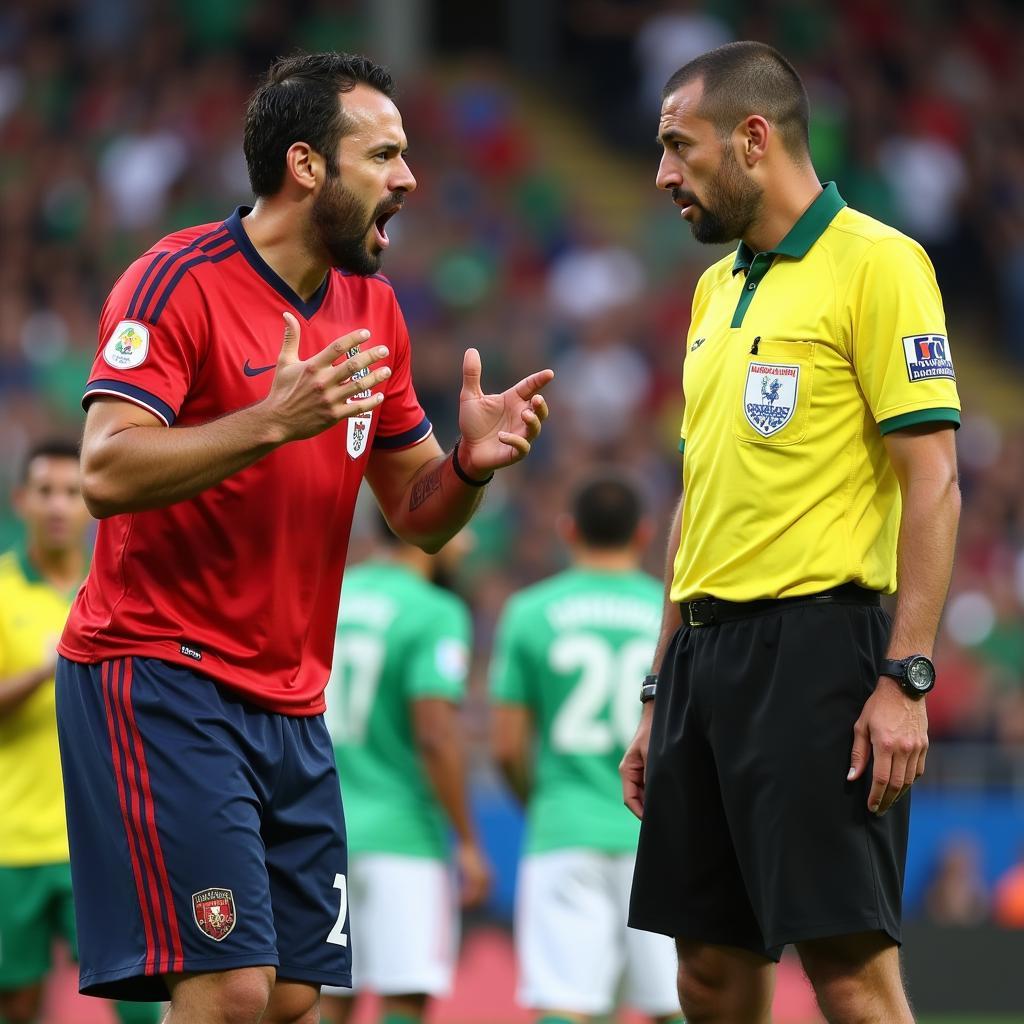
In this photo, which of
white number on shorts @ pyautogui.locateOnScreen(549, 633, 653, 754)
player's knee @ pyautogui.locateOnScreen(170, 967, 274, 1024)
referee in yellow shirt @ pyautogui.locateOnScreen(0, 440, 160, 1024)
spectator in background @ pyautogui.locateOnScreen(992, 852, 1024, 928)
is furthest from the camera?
spectator in background @ pyautogui.locateOnScreen(992, 852, 1024, 928)

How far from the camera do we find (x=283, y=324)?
14.9ft

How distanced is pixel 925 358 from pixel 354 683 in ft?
11.5

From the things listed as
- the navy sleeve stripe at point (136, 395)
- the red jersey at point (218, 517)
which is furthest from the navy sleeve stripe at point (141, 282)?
the navy sleeve stripe at point (136, 395)

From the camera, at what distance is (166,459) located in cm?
412

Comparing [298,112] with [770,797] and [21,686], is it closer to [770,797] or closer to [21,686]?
[770,797]

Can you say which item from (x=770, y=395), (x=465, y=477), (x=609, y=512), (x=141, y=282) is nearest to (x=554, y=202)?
(x=609, y=512)

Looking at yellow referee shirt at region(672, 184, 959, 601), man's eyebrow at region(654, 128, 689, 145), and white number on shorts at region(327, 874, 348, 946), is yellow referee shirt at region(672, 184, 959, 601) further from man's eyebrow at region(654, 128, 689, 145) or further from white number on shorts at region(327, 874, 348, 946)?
white number on shorts at region(327, 874, 348, 946)

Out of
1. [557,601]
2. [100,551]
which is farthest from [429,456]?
[557,601]

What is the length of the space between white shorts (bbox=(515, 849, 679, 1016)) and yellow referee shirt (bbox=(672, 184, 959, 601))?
268cm

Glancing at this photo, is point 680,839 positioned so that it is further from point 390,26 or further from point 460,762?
point 390,26

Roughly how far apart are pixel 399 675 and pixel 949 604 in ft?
24.1

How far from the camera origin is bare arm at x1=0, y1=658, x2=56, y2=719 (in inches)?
256

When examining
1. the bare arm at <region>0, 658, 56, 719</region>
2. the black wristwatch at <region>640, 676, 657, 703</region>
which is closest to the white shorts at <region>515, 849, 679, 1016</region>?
the bare arm at <region>0, 658, 56, 719</region>

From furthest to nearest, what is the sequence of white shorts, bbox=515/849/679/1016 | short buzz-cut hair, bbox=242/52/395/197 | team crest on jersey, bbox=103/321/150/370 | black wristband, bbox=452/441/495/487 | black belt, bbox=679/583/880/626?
white shorts, bbox=515/849/679/1016 → black wristband, bbox=452/441/495/487 → short buzz-cut hair, bbox=242/52/395/197 → black belt, bbox=679/583/880/626 → team crest on jersey, bbox=103/321/150/370
